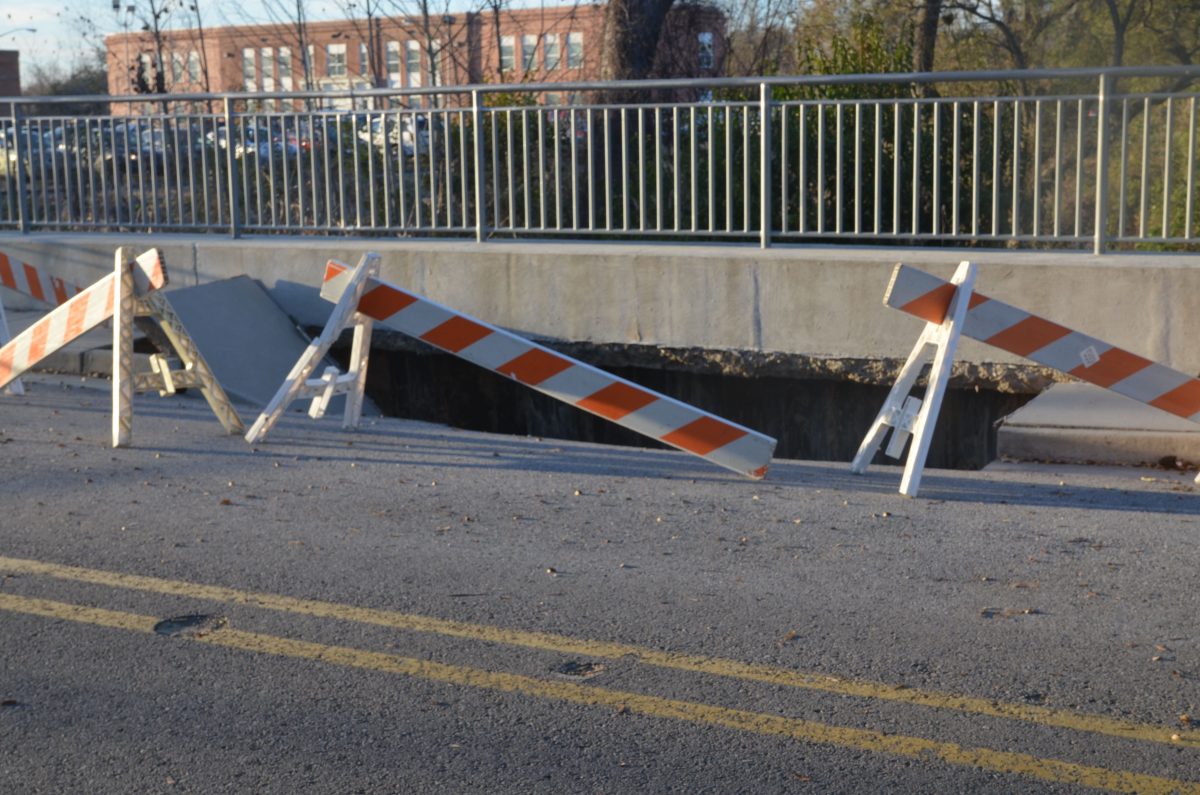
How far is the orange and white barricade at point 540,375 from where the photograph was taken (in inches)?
288

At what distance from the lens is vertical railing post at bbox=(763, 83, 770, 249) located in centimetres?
973

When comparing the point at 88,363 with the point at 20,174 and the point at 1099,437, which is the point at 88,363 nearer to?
the point at 20,174

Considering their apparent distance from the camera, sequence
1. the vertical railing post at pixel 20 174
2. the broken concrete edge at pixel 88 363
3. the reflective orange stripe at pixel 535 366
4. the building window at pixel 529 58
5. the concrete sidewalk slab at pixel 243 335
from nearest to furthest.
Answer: the reflective orange stripe at pixel 535 366
the concrete sidewalk slab at pixel 243 335
the broken concrete edge at pixel 88 363
the vertical railing post at pixel 20 174
the building window at pixel 529 58

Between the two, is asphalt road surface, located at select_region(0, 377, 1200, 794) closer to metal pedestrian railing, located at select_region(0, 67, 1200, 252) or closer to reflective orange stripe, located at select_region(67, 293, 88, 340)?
reflective orange stripe, located at select_region(67, 293, 88, 340)

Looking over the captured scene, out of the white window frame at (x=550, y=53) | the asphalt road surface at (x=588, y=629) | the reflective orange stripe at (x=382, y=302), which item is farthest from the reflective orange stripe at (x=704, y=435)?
the white window frame at (x=550, y=53)

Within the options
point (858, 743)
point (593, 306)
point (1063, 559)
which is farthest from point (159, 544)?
point (593, 306)

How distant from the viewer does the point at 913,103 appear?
9.55 metres

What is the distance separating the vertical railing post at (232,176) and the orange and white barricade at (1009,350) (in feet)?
21.4

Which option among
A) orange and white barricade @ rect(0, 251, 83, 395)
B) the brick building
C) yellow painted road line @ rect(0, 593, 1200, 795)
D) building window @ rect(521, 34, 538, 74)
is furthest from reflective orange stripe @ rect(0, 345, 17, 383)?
building window @ rect(521, 34, 538, 74)

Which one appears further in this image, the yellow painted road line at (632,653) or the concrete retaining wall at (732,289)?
the concrete retaining wall at (732,289)

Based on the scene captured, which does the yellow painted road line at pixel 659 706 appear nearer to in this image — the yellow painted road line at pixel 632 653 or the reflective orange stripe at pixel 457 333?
the yellow painted road line at pixel 632 653

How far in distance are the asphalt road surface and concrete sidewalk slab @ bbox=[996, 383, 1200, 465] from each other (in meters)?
0.25

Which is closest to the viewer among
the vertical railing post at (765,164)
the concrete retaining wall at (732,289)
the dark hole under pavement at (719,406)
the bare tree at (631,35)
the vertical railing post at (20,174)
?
the concrete retaining wall at (732,289)

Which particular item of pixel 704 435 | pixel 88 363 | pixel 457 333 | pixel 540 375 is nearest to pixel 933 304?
pixel 704 435
